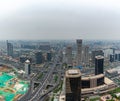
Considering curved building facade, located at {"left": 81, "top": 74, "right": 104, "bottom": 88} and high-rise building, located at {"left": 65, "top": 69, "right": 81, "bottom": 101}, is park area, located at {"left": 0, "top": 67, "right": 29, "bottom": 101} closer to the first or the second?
curved building facade, located at {"left": 81, "top": 74, "right": 104, "bottom": 88}

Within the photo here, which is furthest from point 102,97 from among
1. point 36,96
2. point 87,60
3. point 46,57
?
point 46,57

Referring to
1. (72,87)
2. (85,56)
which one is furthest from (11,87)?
(85,56)

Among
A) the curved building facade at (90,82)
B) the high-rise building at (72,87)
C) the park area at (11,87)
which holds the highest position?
the high-rise building at (72,87)

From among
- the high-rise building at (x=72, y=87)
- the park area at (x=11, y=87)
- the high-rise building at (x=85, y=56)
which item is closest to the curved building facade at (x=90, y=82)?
the park area at (x=11, y=87)

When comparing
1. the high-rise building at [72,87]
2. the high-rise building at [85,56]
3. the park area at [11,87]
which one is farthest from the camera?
the high-rise building at [85,56]

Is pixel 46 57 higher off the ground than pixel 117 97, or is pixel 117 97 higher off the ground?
pixel 46 57

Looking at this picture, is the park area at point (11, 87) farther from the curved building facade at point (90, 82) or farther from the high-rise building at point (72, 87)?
the high-rise building at point (72, 87)

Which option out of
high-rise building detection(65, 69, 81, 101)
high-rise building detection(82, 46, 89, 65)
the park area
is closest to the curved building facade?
the park area

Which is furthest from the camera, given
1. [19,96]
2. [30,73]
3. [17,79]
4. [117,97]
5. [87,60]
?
[87,60]

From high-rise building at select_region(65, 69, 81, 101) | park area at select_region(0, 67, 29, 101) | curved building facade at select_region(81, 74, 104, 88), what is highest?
high-rise building at select_region(65, 69, 81, 101)

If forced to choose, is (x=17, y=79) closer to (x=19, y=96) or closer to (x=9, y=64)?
(x=19, y=96)

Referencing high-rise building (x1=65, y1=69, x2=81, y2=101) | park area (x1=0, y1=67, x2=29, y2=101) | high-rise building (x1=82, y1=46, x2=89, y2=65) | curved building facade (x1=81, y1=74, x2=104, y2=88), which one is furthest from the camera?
high-rise building (x1=82, y1=46, x2=89, y2=65)
